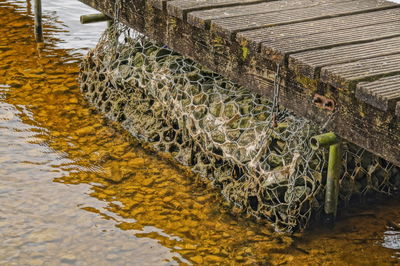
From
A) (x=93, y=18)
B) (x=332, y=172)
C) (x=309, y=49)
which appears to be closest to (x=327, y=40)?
(x=309, y=49)

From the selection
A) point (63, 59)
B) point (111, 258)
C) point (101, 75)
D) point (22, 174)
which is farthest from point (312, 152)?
point (63, 59)

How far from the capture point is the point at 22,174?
22.8ft

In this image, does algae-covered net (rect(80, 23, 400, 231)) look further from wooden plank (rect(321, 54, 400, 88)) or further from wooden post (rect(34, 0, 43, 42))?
wooden post (rect(34, 0, 43, 42))

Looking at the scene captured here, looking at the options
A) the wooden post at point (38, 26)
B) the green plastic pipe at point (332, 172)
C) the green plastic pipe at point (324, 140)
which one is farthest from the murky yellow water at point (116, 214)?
the wooden post at point (38, 26)

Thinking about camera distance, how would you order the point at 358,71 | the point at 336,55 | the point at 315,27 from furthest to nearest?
1. the point at 315,27
2. the point at 336,55
3. the point at 358,71

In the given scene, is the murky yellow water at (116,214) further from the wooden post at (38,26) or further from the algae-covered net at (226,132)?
the wooden post at (38,26)

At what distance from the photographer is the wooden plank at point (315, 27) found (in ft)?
19.6

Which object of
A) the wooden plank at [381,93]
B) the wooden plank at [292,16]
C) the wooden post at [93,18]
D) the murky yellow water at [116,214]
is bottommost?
the murky yellow water at [116,214]

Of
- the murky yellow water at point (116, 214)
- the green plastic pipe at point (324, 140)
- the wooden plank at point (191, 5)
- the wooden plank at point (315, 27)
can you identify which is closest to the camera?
the green plastic pipe at point (324, 140)

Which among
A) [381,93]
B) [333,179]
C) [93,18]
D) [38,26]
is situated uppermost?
[381,93]

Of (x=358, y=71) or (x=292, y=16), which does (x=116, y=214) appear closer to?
(x=292, y=16)

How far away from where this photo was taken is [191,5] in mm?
6750

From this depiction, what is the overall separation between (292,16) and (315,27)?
34cm

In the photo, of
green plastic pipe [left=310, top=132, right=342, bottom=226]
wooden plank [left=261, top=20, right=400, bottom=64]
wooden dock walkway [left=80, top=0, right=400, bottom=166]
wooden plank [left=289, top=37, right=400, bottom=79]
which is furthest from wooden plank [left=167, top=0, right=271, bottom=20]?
green plastic pipe [left=310, top=132, right=342, bottom=226]
